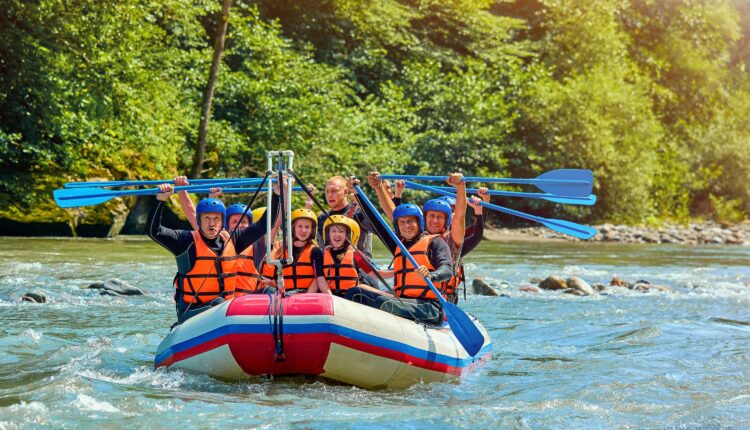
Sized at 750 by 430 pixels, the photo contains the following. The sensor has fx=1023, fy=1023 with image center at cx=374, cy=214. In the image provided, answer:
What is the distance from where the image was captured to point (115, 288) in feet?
35.8

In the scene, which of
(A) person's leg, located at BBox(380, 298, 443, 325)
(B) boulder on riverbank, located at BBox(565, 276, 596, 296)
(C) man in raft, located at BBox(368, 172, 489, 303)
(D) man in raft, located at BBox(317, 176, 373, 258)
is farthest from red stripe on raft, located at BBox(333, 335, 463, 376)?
(B) boulder on riverbank, located at BBox(565, 276, 596, 296)

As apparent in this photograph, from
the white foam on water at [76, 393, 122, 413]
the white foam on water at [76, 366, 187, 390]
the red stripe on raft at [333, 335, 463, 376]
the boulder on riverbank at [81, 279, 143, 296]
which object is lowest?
the boulder on riverbank at [81, 279, 143, 296]

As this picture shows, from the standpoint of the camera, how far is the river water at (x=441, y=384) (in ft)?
18.2

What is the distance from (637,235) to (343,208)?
62.2 ft

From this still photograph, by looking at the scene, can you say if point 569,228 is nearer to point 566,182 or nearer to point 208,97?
point 566,182

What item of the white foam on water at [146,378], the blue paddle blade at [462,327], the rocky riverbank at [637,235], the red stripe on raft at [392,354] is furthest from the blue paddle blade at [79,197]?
the rocky riverbank at [637,235]

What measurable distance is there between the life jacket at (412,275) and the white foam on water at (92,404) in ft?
7.19

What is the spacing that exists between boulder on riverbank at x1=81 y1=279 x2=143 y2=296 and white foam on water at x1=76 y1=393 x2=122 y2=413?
17.1ft

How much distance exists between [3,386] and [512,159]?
836 inches

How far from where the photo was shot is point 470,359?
713 cm

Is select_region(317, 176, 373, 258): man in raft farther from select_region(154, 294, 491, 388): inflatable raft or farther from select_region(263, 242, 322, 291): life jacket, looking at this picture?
select_region(154, 294, 491, 388): inflatable raft

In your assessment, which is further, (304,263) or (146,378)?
(304,263)

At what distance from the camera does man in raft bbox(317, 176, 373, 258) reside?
774cm

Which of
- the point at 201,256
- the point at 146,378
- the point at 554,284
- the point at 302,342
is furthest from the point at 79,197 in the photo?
the point at 554,284
